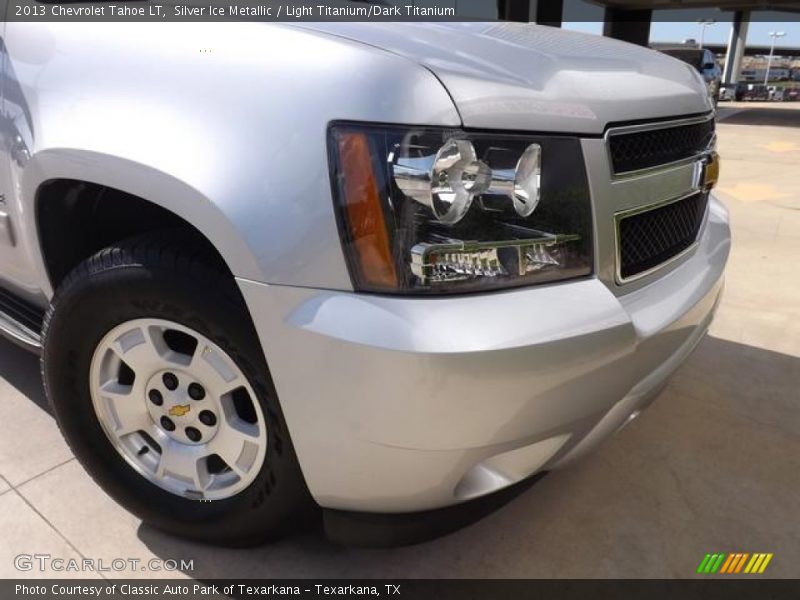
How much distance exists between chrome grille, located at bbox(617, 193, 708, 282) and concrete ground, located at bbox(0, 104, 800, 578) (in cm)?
84

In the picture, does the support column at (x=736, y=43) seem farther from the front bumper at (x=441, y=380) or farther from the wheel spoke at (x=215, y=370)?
the wheel spoke at (x=215, y=370)

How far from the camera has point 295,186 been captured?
1296 mm

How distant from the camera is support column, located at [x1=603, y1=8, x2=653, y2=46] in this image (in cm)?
3045

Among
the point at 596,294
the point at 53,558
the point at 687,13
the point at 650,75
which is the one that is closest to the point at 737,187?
the point at 650,75

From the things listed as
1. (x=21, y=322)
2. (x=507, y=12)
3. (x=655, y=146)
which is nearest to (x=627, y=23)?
(x=507, y=12)

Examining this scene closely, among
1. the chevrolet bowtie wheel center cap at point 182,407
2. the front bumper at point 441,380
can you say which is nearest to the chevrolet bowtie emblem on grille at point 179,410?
the chevrolet bowtie wheel center cap at point 182,407

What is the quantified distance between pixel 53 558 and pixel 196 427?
1.96 ft

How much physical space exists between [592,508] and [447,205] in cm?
126

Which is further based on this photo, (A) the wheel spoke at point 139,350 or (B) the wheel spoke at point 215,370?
(A) the wheel spoke at point 139,350

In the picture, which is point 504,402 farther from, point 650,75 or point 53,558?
point 53,558

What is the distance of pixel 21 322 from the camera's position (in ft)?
7.22

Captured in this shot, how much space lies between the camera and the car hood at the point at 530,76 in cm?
135

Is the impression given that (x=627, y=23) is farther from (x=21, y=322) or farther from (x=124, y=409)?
(x=124, y=409)

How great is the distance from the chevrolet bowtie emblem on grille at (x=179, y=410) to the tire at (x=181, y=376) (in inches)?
0.4
